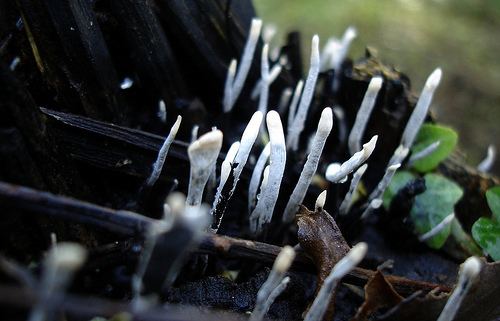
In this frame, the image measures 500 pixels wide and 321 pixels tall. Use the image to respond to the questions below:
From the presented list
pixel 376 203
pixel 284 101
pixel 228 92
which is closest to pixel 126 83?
pixel 228 92

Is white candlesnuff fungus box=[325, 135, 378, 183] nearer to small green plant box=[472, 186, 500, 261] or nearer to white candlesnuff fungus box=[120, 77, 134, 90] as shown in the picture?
small green plant box=[472, 186, 500, 261]

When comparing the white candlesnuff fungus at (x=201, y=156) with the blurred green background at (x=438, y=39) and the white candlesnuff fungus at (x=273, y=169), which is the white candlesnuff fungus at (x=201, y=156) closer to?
the white candlesnuff fungus at (x=273, y=169)

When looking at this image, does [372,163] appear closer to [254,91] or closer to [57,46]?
[254,91]

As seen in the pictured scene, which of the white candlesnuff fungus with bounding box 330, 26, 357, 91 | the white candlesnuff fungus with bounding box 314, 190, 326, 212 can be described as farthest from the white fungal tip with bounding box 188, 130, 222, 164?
the white candlesnuff fungus with bounding box 330, 26, 357, 91

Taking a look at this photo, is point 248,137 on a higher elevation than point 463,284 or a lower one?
higher

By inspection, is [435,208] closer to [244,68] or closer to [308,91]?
[308,91]

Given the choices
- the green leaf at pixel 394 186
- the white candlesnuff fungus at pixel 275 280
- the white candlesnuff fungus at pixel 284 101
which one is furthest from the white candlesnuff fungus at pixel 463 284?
the white candlesnuff fungus at pixel 284 101
